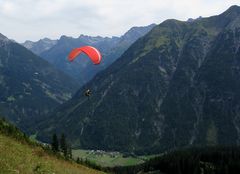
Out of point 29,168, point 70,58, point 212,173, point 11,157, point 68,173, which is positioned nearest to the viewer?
point 29,168

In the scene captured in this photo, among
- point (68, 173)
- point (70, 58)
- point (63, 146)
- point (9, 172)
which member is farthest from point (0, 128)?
point (63, 146)

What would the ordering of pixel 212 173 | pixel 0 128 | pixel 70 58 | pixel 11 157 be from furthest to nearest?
1. pixel 212 173
2. pixel 70 58
3. pixel 0 128
4. pixel 11 157

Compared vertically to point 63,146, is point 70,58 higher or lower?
higher

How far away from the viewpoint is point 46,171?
35.6m

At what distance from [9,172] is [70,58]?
36850 millimetres

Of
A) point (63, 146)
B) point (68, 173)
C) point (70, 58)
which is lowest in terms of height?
point (63, 146)

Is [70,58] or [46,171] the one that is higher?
[70,58]

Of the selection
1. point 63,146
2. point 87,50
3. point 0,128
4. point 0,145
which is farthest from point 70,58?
point 63,146

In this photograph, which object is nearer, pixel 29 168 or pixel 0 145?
pixel 29 168

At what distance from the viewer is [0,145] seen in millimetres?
41938

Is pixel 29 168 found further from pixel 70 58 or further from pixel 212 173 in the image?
pixel 212 173

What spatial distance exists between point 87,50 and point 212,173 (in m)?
141

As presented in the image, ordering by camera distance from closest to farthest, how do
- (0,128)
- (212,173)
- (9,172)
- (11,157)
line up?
(9,172)
(11,157)
(0,128)
(212,173)

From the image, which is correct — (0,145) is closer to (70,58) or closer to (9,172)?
(9,172)
